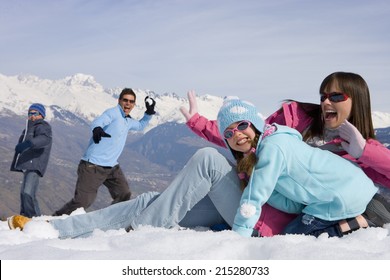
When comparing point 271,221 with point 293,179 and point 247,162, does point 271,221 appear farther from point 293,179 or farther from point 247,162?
point 247,162

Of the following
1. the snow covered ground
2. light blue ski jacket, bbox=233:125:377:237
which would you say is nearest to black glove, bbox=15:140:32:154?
the snow covered ground

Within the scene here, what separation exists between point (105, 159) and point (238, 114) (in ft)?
19.6

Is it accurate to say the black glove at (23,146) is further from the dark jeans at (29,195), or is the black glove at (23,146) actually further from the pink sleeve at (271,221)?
the pink sleeve at (271,221)

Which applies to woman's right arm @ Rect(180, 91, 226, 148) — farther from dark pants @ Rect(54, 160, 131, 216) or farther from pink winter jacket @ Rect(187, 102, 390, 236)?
dark pants @ Rect(54, 160, 131, 216)

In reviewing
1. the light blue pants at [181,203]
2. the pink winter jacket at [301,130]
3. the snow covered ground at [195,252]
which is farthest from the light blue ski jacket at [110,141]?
the snow covered ground at [195,252]

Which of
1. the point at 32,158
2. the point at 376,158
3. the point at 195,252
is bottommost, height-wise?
the point at 195,252

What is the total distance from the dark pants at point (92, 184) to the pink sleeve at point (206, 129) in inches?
174

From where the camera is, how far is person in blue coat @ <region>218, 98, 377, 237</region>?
14.3 feet

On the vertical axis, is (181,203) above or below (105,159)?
above

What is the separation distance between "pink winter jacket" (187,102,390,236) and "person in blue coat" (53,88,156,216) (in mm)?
4109

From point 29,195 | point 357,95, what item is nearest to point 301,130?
point 357,95

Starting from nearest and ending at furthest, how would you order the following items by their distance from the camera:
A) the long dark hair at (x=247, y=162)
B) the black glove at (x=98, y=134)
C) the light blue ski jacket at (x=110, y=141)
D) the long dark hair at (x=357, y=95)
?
the long dark hair at (x=247, y=162) → the long dark hair at (x=357, y=95) → the black glove at (x=98, y=134) → the light blue ski jacket at (x=110, y=141)

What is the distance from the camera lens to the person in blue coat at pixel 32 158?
9992 millimetres

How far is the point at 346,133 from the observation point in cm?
465
